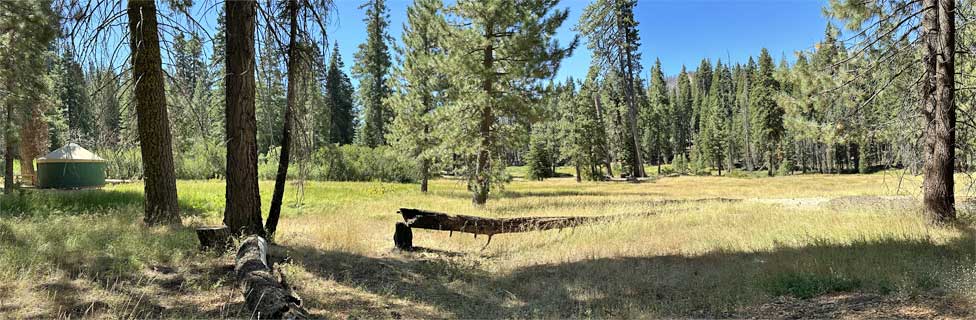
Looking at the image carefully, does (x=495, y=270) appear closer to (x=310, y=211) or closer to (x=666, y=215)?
(x=666, y=215)

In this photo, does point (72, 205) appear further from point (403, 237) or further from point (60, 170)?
point (60, 170)

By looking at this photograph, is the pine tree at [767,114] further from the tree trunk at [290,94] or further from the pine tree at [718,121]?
the tree trunk at [290,94]

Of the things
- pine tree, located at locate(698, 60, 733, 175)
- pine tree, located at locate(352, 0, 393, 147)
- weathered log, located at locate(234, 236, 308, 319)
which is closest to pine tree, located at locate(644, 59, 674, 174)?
pine tree, located at locate(698, 60, 733, 175)

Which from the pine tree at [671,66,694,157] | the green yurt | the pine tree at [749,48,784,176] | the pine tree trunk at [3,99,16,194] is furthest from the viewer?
the pine tree at [671,66,694,157]

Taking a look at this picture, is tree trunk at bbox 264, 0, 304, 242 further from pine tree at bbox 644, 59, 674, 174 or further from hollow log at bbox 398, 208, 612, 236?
pine tree at bbox 644, 59, 674, 174

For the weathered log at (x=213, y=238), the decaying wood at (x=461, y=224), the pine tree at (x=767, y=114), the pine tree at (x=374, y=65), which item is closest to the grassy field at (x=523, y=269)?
the weathered log at (x=213, y=238)

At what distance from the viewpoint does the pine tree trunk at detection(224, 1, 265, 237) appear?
7406 mm

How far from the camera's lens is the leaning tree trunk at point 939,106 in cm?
834

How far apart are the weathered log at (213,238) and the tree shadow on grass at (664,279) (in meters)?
0.98

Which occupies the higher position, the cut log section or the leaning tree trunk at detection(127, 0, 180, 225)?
the leaning tree trunk at detection(127, 0, 180, 225)

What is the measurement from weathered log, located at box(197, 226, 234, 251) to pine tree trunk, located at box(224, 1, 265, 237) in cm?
54

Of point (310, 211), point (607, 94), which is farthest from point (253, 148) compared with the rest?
point (607, 94)

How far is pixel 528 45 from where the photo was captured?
17.0 m

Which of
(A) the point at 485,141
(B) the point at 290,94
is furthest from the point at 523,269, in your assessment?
(A) the point at 485,141
